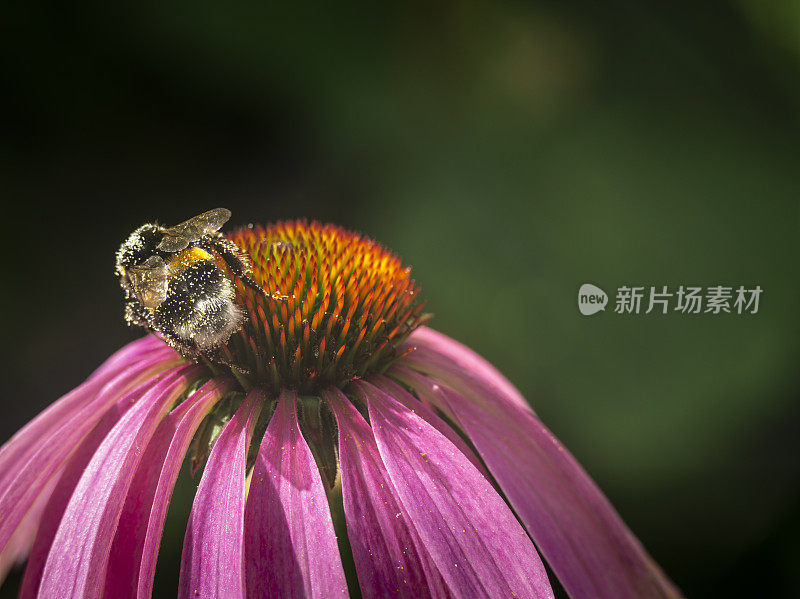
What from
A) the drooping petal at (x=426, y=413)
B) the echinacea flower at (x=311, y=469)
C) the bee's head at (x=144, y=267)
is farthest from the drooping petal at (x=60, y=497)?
the drooping petal at (x=426, y=413)

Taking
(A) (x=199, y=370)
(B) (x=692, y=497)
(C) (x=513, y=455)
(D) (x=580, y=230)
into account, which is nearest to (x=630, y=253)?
(D) (x=580, y=230)

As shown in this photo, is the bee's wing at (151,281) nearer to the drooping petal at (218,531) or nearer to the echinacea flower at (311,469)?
the echinacea flower at (311,469)

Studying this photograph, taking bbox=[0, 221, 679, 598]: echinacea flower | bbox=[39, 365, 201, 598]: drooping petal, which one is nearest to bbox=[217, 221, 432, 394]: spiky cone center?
bbox=[0, 221, 679, 598]: echinacea flower

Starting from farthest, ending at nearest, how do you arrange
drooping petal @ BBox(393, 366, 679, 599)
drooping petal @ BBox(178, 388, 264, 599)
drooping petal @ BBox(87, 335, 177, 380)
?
drooping petal @ BBox(87, 335, 177, 380), drooping petal @ BBox(393, 366, 679, 599), drooping petal @ BBox(178, 388, 264, 599)

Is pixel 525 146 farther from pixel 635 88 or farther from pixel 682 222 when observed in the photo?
pixel 682 222

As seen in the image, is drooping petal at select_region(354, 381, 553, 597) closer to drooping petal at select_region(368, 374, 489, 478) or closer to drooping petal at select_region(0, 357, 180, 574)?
drooping petal at select_region(368, 374, 489, 478)

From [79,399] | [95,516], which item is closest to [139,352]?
[79,399]
